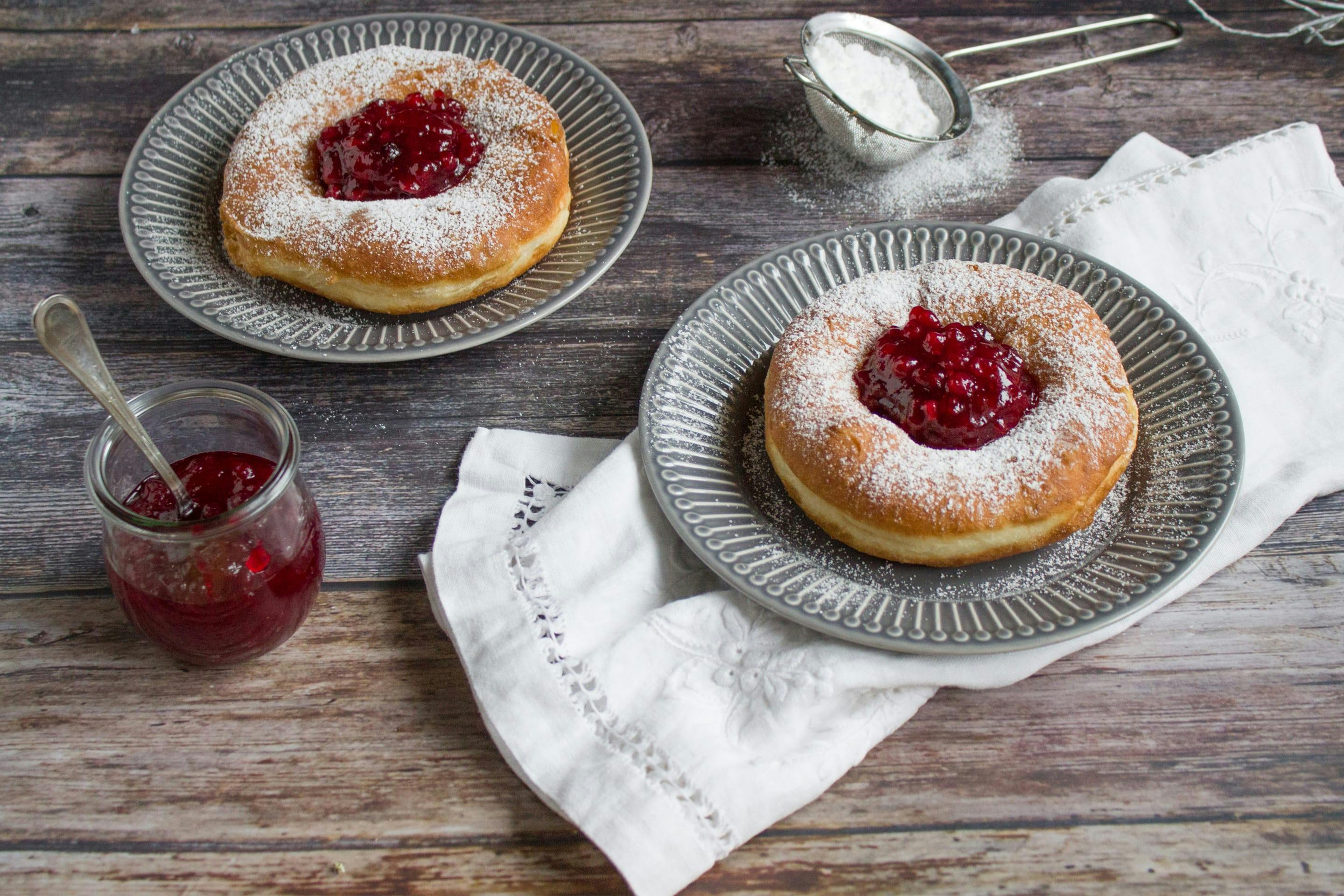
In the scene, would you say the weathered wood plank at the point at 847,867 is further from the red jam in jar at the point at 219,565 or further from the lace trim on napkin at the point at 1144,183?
the lace trim on napkin at the point at 1144,183

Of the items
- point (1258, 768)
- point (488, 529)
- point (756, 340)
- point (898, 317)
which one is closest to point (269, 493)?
point (488, 529)

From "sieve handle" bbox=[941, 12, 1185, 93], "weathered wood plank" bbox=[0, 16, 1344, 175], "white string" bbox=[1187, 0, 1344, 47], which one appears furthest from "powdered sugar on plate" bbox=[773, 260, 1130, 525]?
"white string" bbox=[1187, 0, 1344, 47]

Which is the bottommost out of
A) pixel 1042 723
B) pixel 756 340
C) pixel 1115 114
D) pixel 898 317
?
pixel 1042 723

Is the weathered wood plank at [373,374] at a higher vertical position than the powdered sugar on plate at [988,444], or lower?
lower

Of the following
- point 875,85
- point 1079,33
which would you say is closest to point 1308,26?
point 1079,33

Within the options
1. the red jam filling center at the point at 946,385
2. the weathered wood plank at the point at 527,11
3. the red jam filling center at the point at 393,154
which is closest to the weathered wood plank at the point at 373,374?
the red jam filling center at the point at 393,154

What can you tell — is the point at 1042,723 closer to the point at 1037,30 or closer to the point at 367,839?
the point at 367,839

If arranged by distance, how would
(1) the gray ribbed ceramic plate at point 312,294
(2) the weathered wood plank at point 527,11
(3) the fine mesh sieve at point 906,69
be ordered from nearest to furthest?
(1) the gray ribbed ceramic plate at point 312,294 < (3) the fine mesh sieve at point 906,69 < (2) the weathered wood plank at point 527,11
